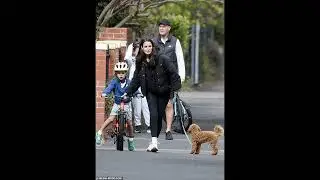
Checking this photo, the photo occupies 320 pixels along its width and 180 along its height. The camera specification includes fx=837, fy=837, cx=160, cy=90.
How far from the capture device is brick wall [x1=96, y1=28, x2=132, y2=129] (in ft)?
23.5

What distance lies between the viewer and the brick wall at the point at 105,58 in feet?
23.5

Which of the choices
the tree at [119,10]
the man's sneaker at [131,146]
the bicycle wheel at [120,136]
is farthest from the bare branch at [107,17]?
the man's sneaker at [131,146]

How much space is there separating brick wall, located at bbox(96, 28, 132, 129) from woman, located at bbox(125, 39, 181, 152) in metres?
0.20

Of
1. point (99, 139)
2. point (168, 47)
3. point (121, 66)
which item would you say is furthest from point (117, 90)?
point (168, 47)

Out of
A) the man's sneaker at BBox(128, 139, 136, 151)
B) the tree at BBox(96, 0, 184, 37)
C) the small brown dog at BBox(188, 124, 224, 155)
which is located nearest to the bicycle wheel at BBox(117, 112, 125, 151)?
the man's sneaker at BBox(128, 139, 136, 151)

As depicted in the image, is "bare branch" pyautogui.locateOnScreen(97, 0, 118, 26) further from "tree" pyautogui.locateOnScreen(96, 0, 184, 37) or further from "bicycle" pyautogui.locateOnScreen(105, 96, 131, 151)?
"bicycle" pyautogui.locateOnScreen(105, 96, 131, 151)
